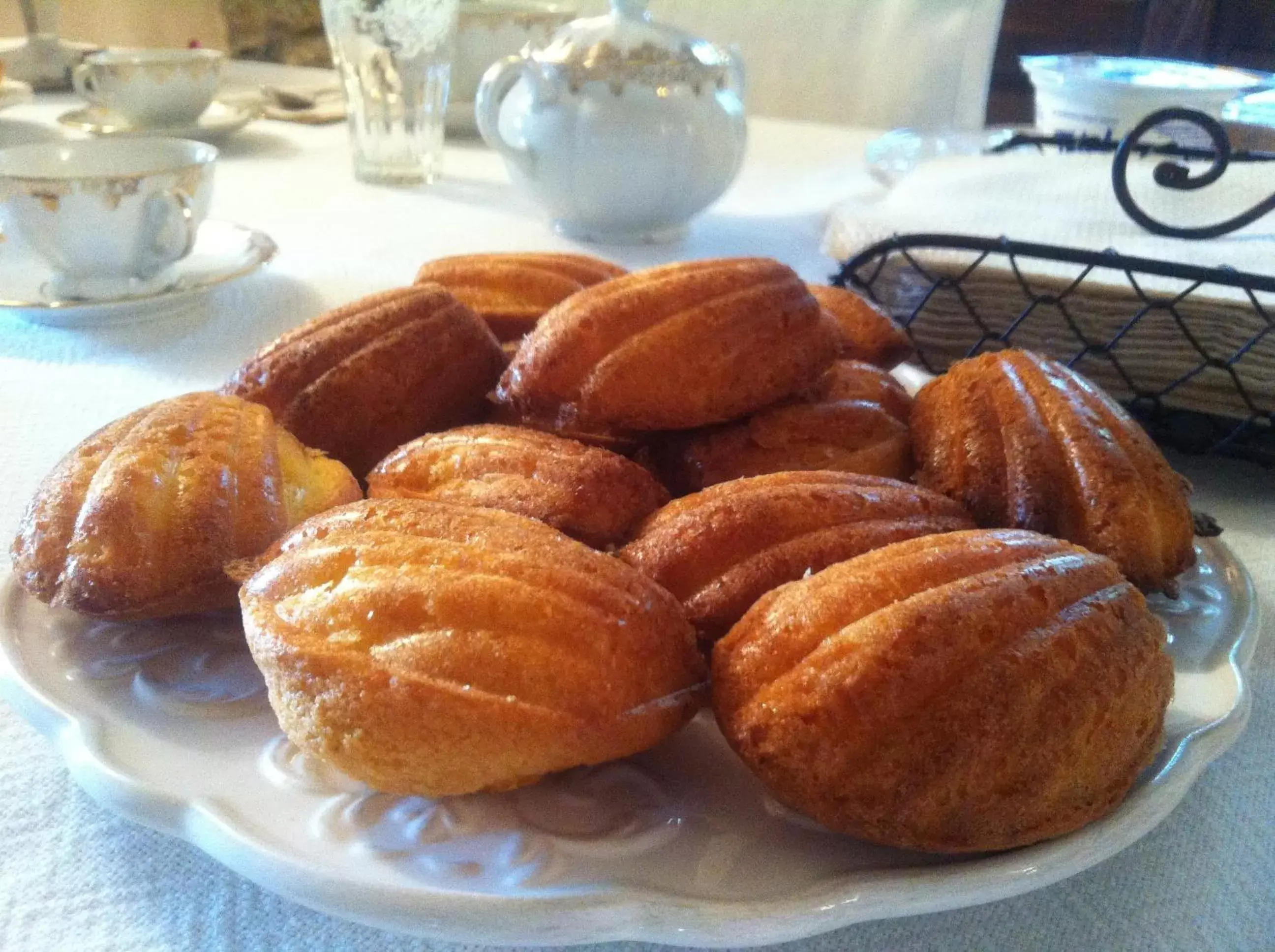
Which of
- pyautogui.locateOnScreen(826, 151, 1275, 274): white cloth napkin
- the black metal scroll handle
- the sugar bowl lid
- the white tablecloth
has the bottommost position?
the white tablecloth

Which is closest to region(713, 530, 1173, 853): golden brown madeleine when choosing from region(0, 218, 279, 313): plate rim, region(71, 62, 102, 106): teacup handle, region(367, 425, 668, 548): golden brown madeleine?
region(367, 425, 668, 548): golden brown madeleine

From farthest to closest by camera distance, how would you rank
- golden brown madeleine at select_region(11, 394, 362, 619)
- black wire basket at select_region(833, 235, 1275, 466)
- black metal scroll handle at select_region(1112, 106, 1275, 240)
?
black metal scroll handle at select_region(1112, 106, 1275, 240)
black wire basket at select_region(833, 235, 1275, 466)
golden brown madeleine at select_region(11, 394, 362, 619)

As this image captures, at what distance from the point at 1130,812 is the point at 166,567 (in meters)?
0.41

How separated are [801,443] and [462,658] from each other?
0.27 metres

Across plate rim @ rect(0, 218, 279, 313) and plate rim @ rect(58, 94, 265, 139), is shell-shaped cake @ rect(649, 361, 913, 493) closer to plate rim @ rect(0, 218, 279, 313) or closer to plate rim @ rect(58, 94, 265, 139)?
plate rim @ rect(0, 218, 279, 313)

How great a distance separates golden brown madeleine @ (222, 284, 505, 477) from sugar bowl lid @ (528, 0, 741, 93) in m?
0.52

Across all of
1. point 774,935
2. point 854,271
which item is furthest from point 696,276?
point 774,935

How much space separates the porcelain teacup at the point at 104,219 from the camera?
89cm

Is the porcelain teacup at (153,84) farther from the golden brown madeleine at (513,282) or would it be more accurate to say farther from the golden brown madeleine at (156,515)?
the golden brown madeleine at (156,515)

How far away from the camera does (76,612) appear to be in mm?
442

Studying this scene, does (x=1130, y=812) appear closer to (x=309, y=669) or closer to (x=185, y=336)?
(x=309, y=669)

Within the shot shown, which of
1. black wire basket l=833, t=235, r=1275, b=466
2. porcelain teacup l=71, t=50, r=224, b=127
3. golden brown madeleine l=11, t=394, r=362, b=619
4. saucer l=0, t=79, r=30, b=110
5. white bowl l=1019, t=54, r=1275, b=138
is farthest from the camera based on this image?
saucer l=0, t=79, r=30, b=110

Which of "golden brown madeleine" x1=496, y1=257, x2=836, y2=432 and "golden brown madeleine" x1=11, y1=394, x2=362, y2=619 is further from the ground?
"golden brown madeleine" x1=496, y1=257, x2=836, y2=432

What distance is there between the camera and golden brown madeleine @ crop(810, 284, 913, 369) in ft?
2.23
